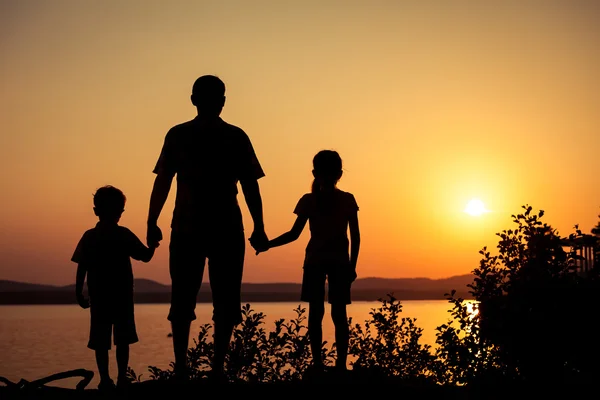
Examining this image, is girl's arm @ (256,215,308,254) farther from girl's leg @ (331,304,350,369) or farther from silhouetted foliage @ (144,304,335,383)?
silhouetted foliage @ (144,304,335,383)

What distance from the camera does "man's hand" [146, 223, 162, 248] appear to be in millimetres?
7832

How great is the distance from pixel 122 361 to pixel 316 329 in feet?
7.04

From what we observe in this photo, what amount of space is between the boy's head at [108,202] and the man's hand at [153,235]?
1850 millimetres

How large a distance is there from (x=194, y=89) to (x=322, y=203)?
257 cm

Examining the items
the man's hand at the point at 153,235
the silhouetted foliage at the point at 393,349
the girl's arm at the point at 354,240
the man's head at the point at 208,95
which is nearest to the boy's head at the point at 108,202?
the man's hand at the point at 153,235

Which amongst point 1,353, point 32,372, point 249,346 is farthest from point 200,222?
point 1,353

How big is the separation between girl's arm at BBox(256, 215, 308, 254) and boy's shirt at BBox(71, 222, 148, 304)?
147 centimetres

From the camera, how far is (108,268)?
965 cm

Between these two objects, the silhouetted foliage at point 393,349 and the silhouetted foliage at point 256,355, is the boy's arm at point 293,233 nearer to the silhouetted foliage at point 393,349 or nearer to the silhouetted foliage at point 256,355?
the silhouetted foliage at point 256,355

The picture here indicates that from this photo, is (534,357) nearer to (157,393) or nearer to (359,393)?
(359,393)

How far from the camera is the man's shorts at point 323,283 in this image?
9.80 m

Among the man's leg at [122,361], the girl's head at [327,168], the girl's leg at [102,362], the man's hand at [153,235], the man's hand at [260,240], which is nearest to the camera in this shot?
the man's hand at [153,235]

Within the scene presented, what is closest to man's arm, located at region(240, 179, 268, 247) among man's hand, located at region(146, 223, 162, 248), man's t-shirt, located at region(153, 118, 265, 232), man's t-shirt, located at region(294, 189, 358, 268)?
man's t-shirt, located at region(153, 118, 265, 232)

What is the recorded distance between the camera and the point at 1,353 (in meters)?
98.5
